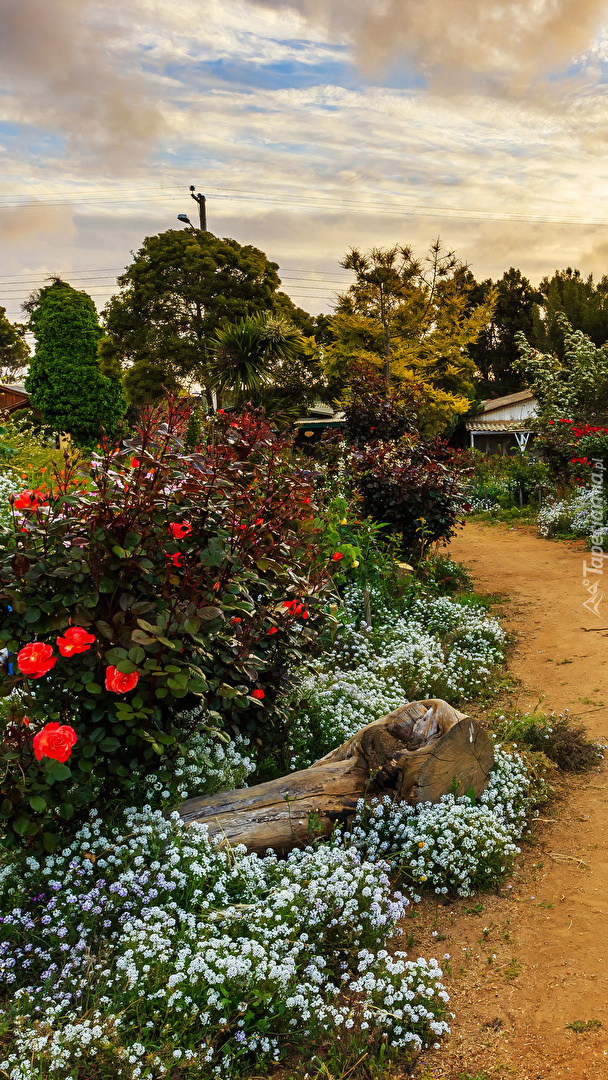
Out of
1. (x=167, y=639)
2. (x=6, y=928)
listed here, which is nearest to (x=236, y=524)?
(x=167, y=639)

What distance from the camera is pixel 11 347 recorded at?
4547 cm

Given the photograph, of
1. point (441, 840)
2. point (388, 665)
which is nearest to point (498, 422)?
point (388, 665)

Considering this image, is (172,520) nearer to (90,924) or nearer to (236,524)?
(236,524)

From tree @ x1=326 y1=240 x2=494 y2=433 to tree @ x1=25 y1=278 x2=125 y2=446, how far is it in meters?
8.59

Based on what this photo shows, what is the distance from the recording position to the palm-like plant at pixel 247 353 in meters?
16.5

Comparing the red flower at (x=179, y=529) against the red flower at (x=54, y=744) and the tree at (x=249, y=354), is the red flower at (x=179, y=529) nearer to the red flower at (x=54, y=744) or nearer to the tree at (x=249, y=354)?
the red flower at (x=54, y=744)

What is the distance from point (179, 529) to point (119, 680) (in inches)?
26.7

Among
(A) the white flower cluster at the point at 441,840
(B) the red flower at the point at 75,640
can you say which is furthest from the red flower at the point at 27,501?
(A) the white flower cluster at the point at 441,840

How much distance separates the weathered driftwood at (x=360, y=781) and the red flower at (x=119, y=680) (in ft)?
2.50

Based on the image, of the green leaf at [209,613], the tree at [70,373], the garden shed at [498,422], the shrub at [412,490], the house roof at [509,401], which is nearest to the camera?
the green leaf at [209,613]

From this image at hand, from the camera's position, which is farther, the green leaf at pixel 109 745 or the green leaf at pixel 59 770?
the green leaf at pixel 109 745

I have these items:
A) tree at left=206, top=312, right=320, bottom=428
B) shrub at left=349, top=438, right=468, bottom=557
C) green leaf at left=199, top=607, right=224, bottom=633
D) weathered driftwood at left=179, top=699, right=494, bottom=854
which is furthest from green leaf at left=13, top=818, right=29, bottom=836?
tree at left=206, top=312, right=320, bottom=428

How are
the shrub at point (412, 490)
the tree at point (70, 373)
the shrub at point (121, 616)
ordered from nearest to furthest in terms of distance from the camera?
the shrub at point (121, 616)
the shrub at point (412, 490)
the tree at point (70, 373)

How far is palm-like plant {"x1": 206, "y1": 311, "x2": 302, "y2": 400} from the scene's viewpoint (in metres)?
16.5
